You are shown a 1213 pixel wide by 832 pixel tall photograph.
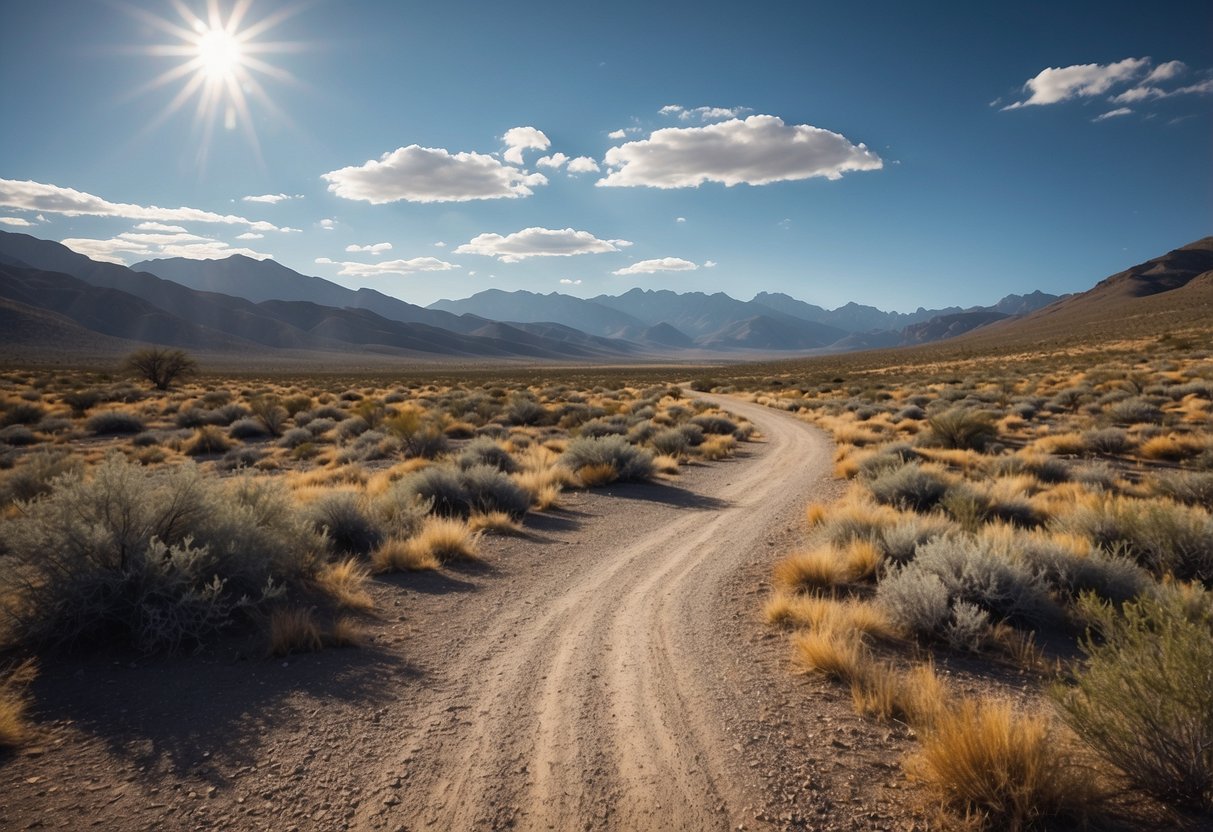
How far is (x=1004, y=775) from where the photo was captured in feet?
9.25

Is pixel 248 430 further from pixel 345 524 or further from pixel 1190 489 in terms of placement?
pixel 1190 489

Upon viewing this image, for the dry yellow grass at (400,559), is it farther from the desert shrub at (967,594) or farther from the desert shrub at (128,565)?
the desert shrub at (967,594)

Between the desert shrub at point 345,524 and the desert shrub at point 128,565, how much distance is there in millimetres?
1741

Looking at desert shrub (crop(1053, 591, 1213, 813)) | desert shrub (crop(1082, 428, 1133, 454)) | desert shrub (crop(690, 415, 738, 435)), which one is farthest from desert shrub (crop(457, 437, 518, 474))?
desert shrub (crop(1082, 428, 1133, 454))

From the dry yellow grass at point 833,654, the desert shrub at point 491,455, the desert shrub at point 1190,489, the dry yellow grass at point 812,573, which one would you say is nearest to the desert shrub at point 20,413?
the desert shrub at point 491,455

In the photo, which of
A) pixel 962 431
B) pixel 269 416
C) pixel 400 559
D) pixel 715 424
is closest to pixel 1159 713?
pixel 400 559

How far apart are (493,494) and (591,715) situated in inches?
254

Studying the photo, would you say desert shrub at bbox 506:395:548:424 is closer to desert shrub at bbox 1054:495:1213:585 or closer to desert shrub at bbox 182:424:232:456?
desert shrub at bbox 182:424:232:456

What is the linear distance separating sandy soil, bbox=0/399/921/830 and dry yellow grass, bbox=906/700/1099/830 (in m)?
0.31

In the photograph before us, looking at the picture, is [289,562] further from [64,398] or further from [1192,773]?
[64,398]

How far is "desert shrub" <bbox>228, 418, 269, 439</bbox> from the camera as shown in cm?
2077

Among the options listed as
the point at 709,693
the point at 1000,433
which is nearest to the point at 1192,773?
the point at 709,693

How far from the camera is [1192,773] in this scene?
281cm

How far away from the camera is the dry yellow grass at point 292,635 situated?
4859 millimetres
